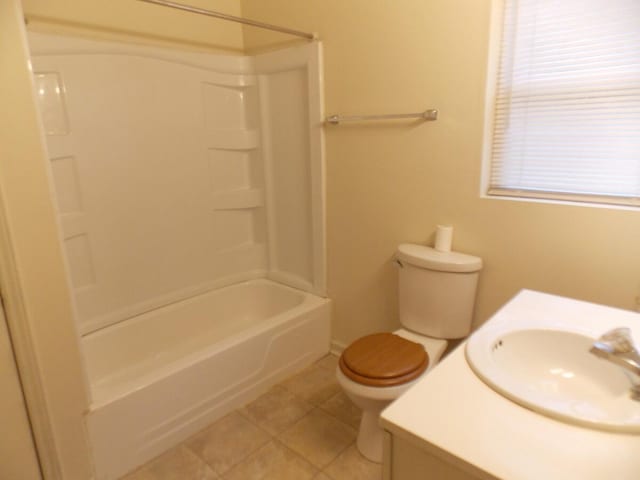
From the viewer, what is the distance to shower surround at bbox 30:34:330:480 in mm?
1847

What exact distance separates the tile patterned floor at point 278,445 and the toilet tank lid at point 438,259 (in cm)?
78

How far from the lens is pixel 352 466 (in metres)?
1.68

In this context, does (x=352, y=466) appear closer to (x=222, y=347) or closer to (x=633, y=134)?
(x=222, y=347)

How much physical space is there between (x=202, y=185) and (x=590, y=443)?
86.2 inches

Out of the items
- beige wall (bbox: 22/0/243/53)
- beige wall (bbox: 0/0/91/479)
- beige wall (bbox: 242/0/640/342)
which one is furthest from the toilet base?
beige wall (bbox: 22/0/243/53)

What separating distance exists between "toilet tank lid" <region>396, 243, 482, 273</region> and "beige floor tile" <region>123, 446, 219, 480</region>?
116 cm

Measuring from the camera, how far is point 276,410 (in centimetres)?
202

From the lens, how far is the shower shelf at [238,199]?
8.43 ft

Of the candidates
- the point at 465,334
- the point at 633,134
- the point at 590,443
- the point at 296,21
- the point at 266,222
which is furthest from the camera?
the point at 266,222

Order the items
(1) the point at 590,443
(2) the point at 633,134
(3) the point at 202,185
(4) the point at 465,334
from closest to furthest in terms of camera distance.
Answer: (1) the point at 590,443 < (2) the point at 633,134 < (4) the point at 465,334 < (3) the point at 202,185

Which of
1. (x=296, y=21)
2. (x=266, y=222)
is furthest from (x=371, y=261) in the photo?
(x=296, y=21)

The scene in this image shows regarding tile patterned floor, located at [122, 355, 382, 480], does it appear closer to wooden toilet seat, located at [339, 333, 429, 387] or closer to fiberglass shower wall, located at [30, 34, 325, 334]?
wooden toilet seat, located at [339, 333, 429, 387]

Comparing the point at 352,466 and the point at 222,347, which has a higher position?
the point at 222,347

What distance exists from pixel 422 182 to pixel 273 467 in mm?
1342
